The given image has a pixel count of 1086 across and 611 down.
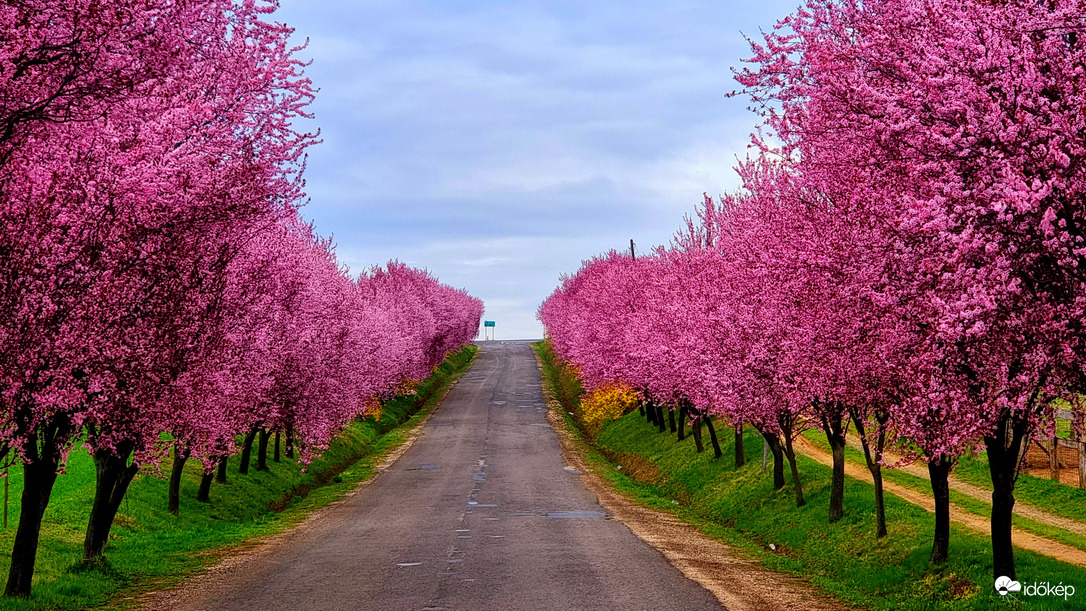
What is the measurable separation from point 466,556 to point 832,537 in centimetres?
859

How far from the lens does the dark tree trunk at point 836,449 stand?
21300 mm

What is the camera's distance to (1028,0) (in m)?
9.50

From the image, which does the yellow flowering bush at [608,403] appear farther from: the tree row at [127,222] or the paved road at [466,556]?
the tree row at [127,222]

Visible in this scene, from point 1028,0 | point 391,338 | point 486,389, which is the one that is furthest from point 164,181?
point 486,389

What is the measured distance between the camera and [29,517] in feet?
51.5

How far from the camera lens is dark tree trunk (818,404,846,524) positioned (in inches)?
839

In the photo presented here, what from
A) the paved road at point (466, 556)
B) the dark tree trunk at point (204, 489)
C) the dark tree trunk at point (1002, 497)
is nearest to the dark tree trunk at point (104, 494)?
the paved road at point (466, 556)

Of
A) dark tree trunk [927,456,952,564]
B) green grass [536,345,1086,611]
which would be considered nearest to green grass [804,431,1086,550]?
green grass [536,345,1086,611]

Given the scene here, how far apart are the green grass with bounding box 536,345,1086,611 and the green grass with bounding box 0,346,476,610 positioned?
1257 centimetres

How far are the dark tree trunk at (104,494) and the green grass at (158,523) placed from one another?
0.46 metres

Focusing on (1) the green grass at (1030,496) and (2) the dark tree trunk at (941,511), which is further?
(1) the green grass at (1030,496)

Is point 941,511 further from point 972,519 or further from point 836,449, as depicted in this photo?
point 972,519

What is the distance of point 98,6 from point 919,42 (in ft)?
29.3

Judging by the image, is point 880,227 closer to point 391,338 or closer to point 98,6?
point 98,6
